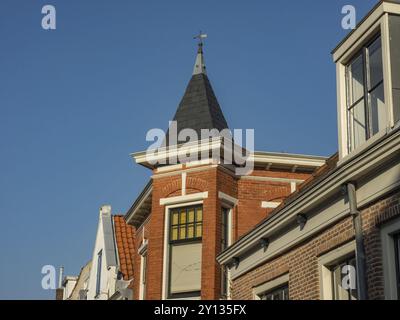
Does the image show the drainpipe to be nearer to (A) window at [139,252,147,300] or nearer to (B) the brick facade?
(B) the brick facade

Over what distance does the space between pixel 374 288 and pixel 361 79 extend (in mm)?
3916

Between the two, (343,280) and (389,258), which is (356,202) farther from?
(343,280)

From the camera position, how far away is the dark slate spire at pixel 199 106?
902 inches

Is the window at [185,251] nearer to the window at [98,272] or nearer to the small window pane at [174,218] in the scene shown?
the small window pane at [174,218]

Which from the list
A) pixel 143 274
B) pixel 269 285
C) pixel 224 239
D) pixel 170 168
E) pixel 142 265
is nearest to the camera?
pixel 269 285

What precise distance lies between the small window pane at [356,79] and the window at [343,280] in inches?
114

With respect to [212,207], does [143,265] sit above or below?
below

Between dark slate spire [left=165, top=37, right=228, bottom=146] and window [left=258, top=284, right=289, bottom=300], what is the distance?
24.2ft

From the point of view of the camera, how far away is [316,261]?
1367cm

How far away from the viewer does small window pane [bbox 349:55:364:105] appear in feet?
44.3

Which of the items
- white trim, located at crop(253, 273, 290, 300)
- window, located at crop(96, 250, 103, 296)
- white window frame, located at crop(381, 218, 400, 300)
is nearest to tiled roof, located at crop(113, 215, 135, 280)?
window, located at crop(96, 250, 103, 296)

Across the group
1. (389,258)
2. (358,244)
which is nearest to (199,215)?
(358,244)

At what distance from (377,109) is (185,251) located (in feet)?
32.3

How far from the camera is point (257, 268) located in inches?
650
